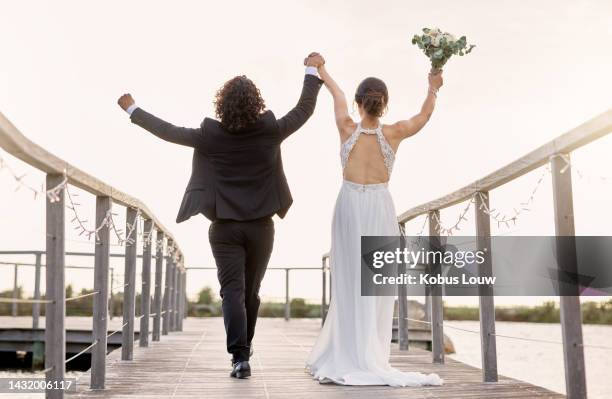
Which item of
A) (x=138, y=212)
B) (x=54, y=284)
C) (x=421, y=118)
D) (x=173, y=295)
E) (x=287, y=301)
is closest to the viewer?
(x=54, y=284)

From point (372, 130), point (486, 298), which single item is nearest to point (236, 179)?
point (372, 130)

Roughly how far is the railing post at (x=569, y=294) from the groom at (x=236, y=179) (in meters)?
1.43

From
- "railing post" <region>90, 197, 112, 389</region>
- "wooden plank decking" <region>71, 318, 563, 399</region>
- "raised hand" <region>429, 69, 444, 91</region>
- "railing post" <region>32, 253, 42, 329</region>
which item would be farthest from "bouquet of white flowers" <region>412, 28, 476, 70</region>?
"railing post" <region>32, 253, 42, 329</region>

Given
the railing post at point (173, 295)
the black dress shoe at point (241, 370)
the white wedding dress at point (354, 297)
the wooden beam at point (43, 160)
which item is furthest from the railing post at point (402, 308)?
the wooden beam at point (43, 160)

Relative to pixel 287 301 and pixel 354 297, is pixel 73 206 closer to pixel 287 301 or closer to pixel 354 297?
pixel 354 297

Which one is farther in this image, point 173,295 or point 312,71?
point 173,295

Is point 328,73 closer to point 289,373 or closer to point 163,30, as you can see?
point 289,373

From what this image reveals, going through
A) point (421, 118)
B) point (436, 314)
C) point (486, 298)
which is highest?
point (421, 118)

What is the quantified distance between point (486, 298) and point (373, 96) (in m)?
1.19

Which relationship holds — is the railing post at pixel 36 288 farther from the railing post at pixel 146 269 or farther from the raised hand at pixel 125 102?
the raised hand at pixel 125 102

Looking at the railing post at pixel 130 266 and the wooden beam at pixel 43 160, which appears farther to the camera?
the railing post at pixel 130 266

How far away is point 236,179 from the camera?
372 cm

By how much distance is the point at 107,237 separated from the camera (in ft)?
11.8

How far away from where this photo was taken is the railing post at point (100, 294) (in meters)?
3.54
